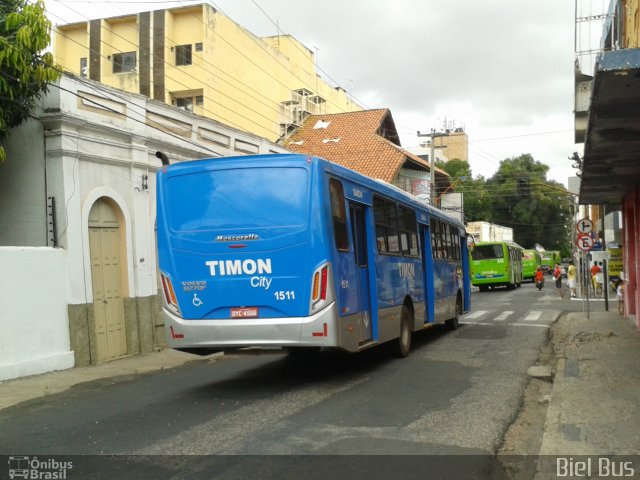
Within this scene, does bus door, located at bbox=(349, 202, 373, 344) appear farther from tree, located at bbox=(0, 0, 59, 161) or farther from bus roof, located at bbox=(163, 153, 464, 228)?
tree, located at bbox=(0, 0, 59, 161)

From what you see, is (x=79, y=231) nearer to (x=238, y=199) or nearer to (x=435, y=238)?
(x=238, y=199)

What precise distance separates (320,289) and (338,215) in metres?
1.15

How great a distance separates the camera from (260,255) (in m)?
8.30

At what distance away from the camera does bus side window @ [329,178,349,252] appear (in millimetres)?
8516

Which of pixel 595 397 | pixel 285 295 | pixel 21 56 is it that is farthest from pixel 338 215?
pixel 21 56

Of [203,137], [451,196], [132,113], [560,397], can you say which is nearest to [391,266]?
[560,397]

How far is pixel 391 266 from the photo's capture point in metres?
10.6

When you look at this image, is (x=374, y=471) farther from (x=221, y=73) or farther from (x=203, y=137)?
(x=221, y=73)

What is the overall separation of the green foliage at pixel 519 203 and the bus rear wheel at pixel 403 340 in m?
54.0

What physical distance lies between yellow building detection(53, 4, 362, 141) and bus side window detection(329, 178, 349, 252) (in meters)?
21.1

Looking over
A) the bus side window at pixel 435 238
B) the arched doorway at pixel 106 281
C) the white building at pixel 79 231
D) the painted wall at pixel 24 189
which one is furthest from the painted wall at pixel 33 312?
the bus side window at pixel 435 238

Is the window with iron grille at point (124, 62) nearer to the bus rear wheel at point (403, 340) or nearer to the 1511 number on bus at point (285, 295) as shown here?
the bus rear wheel at point (403, 340)

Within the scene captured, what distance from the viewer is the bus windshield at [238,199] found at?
826 centimetres

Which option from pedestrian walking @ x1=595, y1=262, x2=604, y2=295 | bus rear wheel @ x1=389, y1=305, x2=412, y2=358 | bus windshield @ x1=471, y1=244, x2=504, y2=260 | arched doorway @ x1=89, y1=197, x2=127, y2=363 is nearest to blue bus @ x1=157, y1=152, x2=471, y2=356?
bus rear wheel @ x1=389, y1=305, x2=412, y2=358
